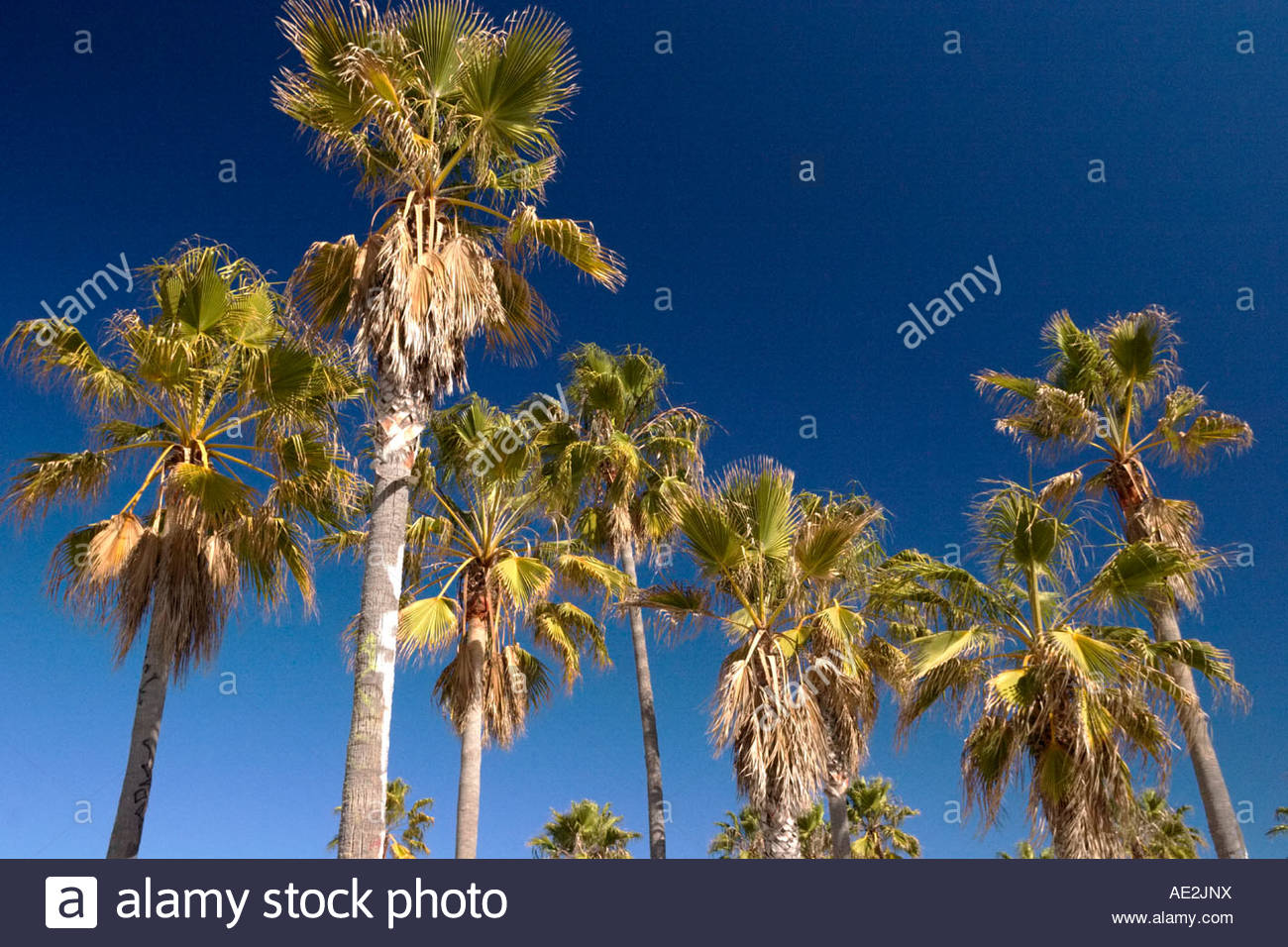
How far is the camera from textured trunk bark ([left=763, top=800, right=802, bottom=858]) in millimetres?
11023

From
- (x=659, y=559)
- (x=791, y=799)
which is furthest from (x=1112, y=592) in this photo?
(x=659, y=559)

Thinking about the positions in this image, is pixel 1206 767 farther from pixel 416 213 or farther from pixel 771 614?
pixel 416 213

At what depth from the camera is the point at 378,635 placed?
7859 mm

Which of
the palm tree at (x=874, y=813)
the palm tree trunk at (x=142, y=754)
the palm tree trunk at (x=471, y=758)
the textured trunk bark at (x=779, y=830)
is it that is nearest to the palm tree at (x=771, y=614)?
the textured trunk bark at (x=779, y=830)

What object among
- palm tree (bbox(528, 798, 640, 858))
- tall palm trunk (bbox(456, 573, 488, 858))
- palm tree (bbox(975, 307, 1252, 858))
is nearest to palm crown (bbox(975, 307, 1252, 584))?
palm tree (bbox(975, 307, 1252, 858))

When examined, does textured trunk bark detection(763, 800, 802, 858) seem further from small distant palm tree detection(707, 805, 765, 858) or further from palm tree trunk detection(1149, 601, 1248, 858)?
small distant palm tree detection(707, 805, 765, 858)

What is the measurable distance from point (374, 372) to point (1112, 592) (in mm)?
9187

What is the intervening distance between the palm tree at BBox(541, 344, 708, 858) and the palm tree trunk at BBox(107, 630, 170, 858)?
303 inches

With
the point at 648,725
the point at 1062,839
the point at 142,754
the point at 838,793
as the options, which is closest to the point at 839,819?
the point at 838,793

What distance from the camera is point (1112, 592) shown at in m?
11.4

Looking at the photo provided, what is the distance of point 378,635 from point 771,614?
5582 mm

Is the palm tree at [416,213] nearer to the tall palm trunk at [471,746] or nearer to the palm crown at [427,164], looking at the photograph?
the palm crown at [427,164]
